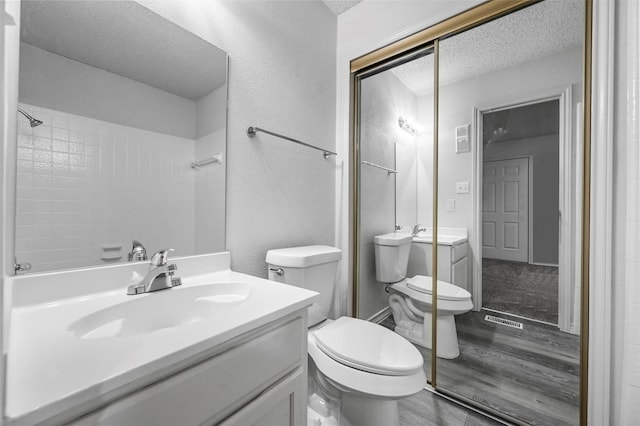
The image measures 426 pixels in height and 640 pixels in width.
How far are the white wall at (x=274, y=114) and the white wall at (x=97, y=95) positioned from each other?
255 millimetres

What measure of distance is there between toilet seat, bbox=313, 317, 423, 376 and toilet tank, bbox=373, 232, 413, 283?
503mm

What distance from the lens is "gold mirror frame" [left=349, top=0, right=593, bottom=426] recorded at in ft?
3.55

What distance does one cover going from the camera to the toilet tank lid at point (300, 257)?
123 cm

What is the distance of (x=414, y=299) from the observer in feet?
5.25

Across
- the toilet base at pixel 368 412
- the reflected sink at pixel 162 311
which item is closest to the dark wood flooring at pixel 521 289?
the toilet base at pixel 368 412

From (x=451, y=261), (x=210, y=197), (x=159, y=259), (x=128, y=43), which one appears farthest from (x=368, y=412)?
(x=128, y=43)

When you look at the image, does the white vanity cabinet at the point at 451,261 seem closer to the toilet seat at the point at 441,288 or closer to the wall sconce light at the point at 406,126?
the toilet seat at the point at 441,288

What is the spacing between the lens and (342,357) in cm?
102

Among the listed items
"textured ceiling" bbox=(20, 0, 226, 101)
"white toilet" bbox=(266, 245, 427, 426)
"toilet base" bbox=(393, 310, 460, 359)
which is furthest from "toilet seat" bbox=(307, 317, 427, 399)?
"textured ceiling" bbox=(20, 0, 226, 101)

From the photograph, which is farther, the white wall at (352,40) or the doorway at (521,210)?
the white wall at (352,40)

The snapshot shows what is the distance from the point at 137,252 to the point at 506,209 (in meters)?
1.68

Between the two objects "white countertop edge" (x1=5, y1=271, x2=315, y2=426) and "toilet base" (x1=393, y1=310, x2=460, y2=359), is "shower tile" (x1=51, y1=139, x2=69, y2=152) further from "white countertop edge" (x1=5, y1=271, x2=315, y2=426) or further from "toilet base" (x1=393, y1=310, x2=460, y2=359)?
"toilet base" (x1=393, y1=310, x2=460, y2=359)

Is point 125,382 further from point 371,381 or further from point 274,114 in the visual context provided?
point 274,114

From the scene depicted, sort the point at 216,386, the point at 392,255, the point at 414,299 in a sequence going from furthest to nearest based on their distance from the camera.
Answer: the point at 392,255
the point at 414,299
the point at 216,386
